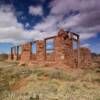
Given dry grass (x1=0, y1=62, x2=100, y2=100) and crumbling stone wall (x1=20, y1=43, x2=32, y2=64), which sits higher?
crumbling stone wall (x1=20, y1=43, x2=32, y2=64)

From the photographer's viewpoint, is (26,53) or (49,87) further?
(26,53)

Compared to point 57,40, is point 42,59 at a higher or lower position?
lower

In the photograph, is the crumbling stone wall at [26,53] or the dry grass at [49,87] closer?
the dry grass at [49,87]

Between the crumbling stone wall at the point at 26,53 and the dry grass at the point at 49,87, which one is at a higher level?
the crumbling stone wall at the point at 26,53

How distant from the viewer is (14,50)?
4031 cm

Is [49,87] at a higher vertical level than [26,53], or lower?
lower

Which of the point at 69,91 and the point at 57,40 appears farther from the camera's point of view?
the point at 57,40

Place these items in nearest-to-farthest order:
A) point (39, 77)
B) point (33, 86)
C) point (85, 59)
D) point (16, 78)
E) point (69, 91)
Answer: point (69, 91) → point (33, 86) → point (39, 77) → point (16, 78) → point (85, 59)

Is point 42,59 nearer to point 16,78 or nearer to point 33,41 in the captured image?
point 33,41

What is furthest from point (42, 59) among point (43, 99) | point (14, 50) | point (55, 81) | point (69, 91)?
point (14, 50)

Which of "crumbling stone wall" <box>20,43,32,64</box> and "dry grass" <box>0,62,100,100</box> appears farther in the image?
"crumbling stone wall" <box>20,43,32,64</box>

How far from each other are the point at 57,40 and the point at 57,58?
1.87m

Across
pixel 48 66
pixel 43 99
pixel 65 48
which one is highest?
pixel 65 48

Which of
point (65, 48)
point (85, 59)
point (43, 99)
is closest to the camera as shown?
point (43, 99)
